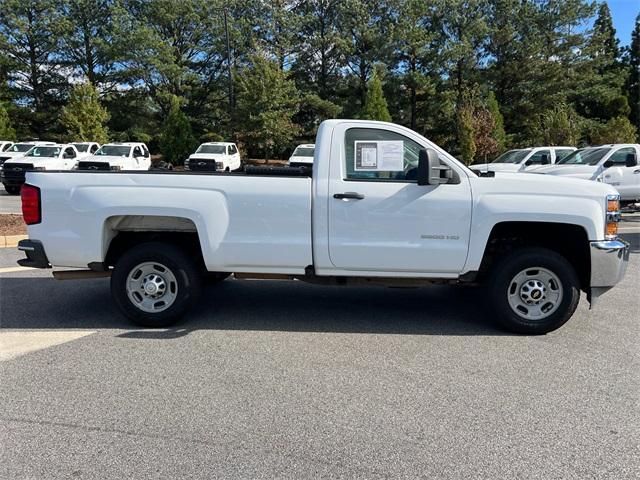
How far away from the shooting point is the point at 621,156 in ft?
46.7

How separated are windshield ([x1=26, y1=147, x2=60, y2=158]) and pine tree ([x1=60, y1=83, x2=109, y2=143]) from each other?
1437 cm

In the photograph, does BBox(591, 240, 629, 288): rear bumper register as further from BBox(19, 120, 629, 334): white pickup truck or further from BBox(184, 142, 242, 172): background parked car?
BBox(184, 142, 242, 172): background parked car

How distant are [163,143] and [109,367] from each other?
3779cm

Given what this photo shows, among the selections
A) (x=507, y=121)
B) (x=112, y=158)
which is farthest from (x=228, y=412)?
(x=507, y=121)

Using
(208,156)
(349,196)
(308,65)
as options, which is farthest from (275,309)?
(308,65)

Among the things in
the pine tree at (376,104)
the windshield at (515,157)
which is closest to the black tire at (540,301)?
the windshield at (515,157)

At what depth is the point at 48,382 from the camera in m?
4.07

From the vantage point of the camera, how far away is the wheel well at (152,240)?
214 inches

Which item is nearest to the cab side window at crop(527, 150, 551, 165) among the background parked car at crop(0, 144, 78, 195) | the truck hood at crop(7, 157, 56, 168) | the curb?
the curb

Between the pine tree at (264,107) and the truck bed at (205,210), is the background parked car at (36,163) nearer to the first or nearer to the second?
the pine tree at (264,107)

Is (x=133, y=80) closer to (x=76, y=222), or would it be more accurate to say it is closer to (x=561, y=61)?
(x=561, y=61)

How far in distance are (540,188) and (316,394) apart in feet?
9.36

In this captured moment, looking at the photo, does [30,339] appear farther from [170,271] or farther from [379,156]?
[379,156]

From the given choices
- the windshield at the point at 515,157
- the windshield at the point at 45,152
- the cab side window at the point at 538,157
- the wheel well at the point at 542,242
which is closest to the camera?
the wheel well at the point at 542,242
